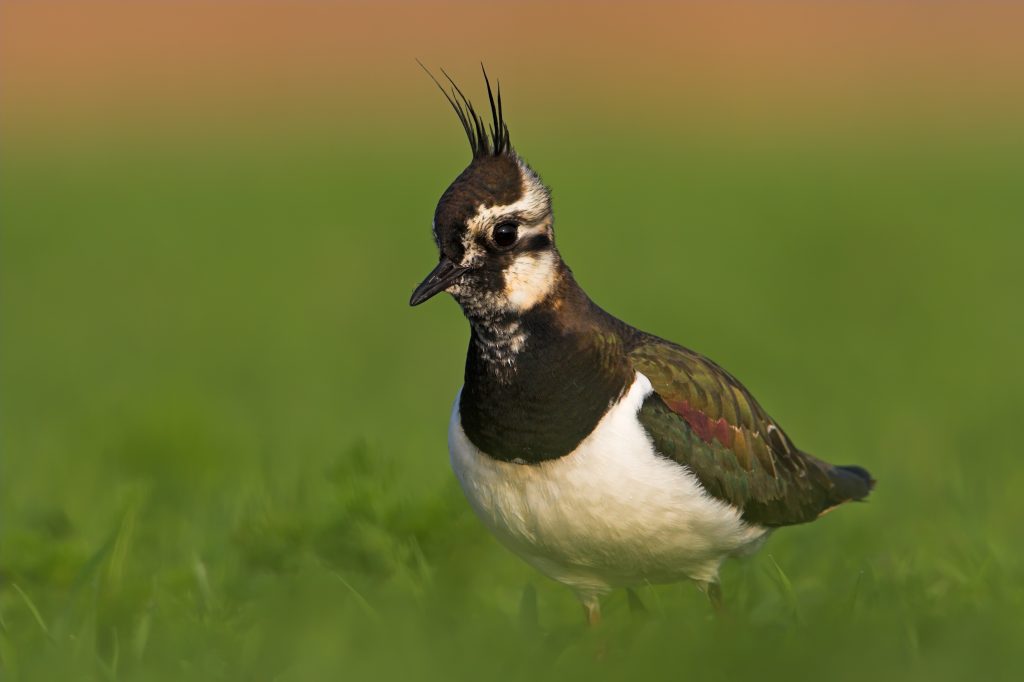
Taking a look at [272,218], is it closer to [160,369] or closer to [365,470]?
[160,369]

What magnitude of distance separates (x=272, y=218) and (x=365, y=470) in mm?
14987

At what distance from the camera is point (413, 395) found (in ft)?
44.4

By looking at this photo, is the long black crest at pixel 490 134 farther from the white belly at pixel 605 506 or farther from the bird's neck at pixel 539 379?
the white belly at pixel 605 506

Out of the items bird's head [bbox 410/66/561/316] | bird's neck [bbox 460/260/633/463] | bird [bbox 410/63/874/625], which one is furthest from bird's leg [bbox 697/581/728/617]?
bird's head [bbox 410/66/561/316]

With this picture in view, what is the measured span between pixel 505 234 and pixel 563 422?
82 cm

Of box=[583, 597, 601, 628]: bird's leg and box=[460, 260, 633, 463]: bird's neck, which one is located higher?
box=[460, 260, 633, 463]: bird's neck

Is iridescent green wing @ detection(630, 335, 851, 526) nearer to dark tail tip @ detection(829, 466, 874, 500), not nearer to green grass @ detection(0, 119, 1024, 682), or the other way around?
dark tail tip @ detection(829, 466, 874, 500)

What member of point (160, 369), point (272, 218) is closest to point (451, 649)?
point (160, 369)

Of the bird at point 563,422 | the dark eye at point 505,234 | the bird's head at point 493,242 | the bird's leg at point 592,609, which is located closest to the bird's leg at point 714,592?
the bird at point 563,422

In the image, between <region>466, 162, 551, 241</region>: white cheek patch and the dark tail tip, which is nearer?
<region>466, 162, 551, 241</region>: white cheek patch

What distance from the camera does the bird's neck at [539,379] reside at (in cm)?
612

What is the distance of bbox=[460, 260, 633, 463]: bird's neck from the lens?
6121 millimetres

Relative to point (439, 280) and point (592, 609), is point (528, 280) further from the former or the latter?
point (592, 609)

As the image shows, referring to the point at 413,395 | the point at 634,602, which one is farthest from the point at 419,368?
the point at 634,602
